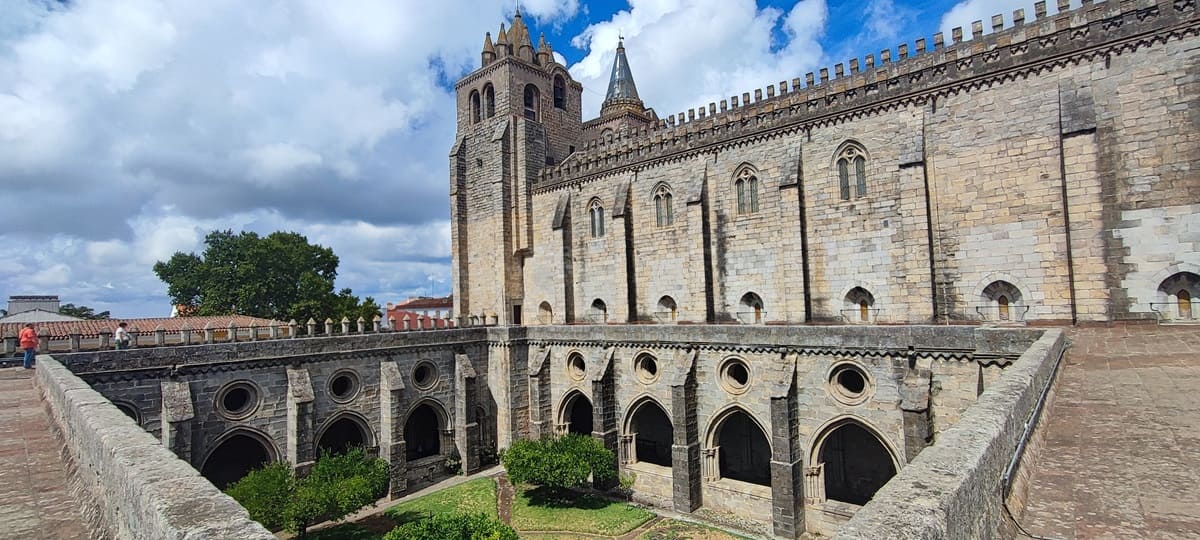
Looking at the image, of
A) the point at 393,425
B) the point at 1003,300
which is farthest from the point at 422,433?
the point at 1003,300

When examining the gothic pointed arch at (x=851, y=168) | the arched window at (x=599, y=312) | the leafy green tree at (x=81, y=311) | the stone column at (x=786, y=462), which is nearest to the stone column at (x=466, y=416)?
the arched window at (x=599, y=312)

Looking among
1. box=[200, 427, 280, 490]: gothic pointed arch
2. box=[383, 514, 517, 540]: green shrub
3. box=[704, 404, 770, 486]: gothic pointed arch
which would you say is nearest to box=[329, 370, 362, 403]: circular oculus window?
box=[200, 427, 280, 490]: gothic pointed arch

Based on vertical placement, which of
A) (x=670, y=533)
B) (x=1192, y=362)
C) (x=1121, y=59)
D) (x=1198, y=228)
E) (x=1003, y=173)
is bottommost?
(x=670, y=533)

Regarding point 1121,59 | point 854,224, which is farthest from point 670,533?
point 1121,59

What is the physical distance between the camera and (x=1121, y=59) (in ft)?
56.9

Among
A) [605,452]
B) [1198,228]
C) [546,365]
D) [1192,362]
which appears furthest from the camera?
[546,365]

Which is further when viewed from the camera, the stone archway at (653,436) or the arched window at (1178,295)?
the stone archway at (653,436)

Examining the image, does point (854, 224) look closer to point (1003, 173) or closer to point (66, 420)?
point (1003, 173)

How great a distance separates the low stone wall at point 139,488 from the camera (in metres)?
3.37

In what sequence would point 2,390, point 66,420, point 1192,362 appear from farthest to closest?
point 2,390 < point 1192,362 < point 66,420

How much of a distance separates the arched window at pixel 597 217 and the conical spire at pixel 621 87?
39.6 ft

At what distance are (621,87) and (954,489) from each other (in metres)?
39.4

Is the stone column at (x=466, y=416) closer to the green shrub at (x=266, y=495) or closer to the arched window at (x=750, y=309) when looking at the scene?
the green shrub at (x=266, y=495)

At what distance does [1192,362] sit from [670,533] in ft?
46.1
